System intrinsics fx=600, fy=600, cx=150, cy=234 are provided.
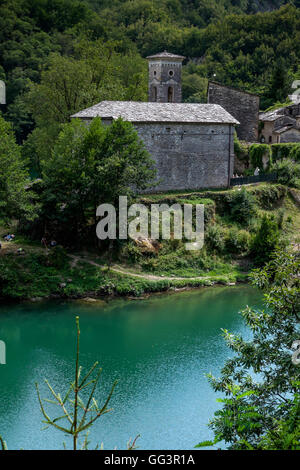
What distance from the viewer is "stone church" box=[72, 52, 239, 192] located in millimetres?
28219

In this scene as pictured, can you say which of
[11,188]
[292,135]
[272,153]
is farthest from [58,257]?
[292,135]

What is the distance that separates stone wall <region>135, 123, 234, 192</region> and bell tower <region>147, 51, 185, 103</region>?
546 cm

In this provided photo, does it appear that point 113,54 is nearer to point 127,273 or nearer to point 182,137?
point 182,137

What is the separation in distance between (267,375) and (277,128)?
28.5 metres

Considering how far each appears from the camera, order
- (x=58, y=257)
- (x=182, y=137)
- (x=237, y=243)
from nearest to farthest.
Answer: (x=58, y=257) < (x=237, y=243) < (x=182, y=137)

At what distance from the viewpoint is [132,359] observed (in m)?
19.4

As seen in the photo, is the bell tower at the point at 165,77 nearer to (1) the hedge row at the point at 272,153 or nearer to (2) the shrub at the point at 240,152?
(2) the shrub at the point at 240,152

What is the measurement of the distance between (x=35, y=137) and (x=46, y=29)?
3558cm

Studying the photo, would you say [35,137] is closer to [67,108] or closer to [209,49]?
[67,108]

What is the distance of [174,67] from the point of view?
112 ft

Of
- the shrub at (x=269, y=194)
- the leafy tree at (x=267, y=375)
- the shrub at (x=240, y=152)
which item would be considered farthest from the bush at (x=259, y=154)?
the leafy tree at (x=267, y=375)

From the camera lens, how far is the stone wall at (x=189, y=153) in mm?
28766

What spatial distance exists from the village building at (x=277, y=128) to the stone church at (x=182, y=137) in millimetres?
7030
